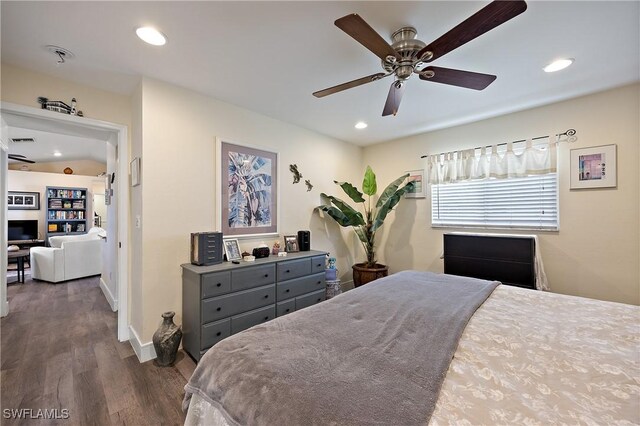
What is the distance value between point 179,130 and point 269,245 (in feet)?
5.40

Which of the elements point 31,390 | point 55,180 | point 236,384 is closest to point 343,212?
point 236,384

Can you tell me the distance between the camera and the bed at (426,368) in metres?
0.81

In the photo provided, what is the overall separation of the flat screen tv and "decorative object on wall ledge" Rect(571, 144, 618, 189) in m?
11.0

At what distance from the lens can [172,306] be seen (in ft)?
8.24

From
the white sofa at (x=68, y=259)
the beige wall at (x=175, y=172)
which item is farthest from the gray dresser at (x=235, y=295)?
the white sofa at (x=68, y=259)

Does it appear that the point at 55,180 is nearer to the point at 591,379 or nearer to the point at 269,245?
the point at 269,245

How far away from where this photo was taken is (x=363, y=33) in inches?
54.9

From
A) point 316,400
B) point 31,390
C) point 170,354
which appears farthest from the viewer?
point 170,354

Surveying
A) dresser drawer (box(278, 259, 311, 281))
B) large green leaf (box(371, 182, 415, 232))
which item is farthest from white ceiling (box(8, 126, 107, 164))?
large green leaf (box(371, 182, 415, 232))

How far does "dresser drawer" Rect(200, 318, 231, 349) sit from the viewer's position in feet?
7.37

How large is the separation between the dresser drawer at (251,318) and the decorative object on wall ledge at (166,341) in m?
0.48

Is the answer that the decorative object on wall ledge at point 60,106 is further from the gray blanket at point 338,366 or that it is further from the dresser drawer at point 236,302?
the gray blanket at point 338,366

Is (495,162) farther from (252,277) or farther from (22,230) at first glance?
(22,230)

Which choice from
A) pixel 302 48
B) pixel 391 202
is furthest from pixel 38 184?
pixel 391 202
